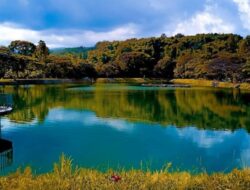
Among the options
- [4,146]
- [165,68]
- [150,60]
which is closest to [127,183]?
[4,146]

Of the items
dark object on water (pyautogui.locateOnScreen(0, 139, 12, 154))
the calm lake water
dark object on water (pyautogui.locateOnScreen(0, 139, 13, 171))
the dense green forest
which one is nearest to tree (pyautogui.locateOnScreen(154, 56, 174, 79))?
the dense green forest

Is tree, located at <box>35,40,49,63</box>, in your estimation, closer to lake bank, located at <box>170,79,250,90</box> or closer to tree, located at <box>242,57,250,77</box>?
lake bank, located at <box>170,79,250,90</box>

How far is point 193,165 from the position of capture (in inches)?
583

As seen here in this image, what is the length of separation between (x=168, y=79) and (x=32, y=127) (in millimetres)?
83209

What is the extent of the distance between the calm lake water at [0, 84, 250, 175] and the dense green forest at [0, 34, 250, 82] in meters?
37.5

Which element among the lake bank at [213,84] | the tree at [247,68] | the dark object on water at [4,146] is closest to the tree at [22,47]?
the lake bank at [213,84]

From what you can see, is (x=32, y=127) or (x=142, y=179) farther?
(x=32, y=127)

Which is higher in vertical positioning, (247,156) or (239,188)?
(239,188)

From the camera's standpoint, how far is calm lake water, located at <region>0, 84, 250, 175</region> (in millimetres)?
15383

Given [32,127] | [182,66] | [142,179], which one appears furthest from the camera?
[182,66]

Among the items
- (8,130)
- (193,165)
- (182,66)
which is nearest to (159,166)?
(193,165)

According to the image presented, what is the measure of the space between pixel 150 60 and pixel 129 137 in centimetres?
9112

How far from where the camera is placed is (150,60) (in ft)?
363

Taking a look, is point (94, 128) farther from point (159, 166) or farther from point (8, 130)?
point (159, 166)
